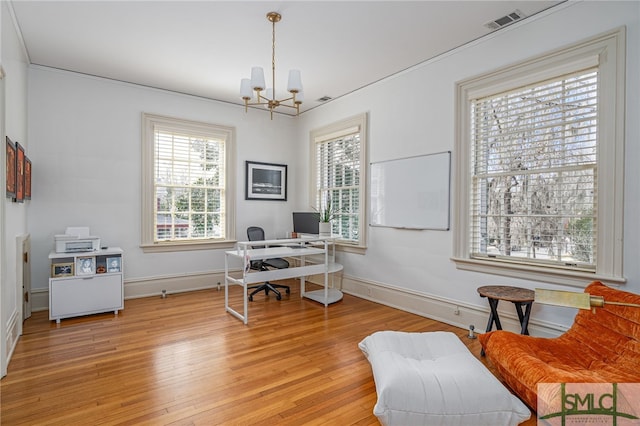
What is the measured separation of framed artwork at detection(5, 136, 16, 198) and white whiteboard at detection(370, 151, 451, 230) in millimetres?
3796

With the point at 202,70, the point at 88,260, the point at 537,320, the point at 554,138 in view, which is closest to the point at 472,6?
the point at 554,138

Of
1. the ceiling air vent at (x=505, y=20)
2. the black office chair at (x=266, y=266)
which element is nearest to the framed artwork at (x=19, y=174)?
the black office chair at (x=266, y=266)

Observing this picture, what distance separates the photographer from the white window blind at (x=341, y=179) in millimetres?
5156

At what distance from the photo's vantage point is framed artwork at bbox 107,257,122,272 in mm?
4113

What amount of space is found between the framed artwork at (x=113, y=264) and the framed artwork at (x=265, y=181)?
2.20m

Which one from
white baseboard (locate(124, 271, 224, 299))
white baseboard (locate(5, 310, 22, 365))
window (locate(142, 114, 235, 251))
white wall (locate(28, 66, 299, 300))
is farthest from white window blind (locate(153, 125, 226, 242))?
white baseboard (locate(5, 310, 22, 365))

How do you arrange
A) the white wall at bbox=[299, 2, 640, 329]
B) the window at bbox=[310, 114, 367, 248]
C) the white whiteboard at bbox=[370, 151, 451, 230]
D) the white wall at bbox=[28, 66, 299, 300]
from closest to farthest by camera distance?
the white wall at bbox=[299, 2, 640, 329], the white whiteboard at bbox=[370, 151, 451, 230], the white wall at bbox=[28, 66, 299, 300], the window at bbox=[310, 114, 367, 248]

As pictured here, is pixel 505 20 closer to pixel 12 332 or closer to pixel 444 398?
pixel 444 398

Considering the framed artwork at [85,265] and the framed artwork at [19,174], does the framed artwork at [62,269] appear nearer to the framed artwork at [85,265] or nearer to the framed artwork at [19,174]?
the framed artwork at [85,265]

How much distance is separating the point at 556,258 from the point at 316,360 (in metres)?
2.27

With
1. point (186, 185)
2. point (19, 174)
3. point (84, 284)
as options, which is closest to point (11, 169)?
point (19, 174)

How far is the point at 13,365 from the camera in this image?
2.72m

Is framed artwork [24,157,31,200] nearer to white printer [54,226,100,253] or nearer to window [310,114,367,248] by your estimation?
white printer [54,226,100,253]

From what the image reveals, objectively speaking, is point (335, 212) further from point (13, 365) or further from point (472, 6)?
point (13, 365)
